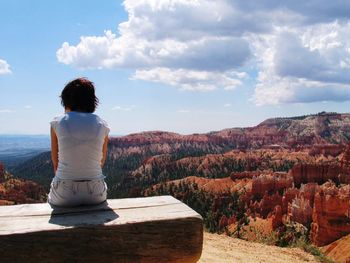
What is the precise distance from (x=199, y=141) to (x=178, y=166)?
68330 millimetres

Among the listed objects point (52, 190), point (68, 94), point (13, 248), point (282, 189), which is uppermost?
point (68, 94)

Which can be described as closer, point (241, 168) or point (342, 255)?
point (342, 255)

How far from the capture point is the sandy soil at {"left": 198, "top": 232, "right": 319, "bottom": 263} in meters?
8.29

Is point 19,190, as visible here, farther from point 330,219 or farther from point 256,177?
point 330,219

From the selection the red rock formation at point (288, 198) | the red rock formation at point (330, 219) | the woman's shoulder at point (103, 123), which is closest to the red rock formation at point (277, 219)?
the red rock formation at point (288, 198)

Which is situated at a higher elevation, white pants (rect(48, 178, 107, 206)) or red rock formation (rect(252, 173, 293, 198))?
white pants (rect(48, 178, 107, 206))

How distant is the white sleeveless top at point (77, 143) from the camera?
4172 mm

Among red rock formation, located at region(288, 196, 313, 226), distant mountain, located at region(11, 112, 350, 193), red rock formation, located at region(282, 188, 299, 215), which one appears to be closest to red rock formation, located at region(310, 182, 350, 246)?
red rock formation, located at region(288, 196, 313, 226)

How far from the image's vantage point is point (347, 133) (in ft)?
478

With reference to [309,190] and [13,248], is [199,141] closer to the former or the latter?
[309,190]

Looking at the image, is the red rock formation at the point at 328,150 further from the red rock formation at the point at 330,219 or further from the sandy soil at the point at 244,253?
the sandy soil at the point at 244,253

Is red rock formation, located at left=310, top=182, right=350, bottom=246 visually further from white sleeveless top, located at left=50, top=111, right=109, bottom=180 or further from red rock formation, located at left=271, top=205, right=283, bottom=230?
white sleeveless top, located at left=50, top=111, right=109, bottom=180

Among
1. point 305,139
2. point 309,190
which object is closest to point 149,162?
point 305,139

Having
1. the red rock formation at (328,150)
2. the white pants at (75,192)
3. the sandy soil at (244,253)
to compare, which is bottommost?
the red rock formation at (328,150)
